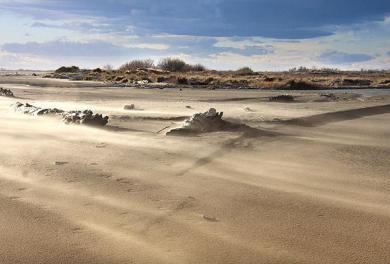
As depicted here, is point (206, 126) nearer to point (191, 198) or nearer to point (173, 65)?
point (191, 198)

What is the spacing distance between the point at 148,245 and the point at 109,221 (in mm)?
586

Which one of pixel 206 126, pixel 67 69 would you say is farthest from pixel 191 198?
pixel 67 69

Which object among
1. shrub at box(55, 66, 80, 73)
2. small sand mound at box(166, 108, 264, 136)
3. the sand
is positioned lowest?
the sand

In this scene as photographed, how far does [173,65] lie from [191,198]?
6413cm

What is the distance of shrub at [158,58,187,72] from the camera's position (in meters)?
67.6

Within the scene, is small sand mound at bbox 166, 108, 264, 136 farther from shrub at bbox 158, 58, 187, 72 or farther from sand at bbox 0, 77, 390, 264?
shrub at bbox 158, 58, 187, 72

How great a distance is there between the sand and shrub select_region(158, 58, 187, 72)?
59.8m

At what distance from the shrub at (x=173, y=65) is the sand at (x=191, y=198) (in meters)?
59.8

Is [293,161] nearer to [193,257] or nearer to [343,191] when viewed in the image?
[343,191]

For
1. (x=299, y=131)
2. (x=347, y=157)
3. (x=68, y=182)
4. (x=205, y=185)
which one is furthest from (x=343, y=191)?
(x=299, y=131)

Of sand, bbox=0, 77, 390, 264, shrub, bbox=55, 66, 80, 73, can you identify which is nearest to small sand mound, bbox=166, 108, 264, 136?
sand, bbox=0, 77, 390, 264

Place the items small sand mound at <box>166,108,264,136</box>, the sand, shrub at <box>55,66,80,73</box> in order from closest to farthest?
the sand → small sand mound at <box>166,108,264,136</box> → shrub at <box>55,66,80,73</box>

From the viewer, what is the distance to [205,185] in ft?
16.4

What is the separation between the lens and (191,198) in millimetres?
4492
